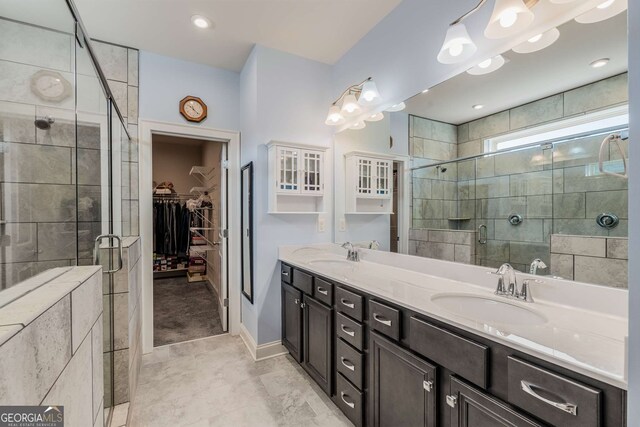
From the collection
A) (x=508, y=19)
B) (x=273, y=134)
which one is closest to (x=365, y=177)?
(x=273, y=134)

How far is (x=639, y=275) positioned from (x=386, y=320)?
959 mm

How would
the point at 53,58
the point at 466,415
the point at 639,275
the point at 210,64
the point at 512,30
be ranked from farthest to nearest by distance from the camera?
1. the point at 210,64
2. the point at 512,30
3. the point at 53,58
4. the point at 466,415
5. the point at 639,275

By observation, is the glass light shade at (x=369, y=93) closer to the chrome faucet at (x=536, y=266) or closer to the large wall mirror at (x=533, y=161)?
the large wall mirror at (x=533, y=161)

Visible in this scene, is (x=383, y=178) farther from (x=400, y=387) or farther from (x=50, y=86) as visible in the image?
(x=50, y=86)

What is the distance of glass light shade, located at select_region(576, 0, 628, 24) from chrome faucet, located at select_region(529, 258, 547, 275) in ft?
3.37

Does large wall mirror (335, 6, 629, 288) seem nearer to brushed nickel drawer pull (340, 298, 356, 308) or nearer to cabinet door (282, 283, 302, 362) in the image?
brushed nickel drawer pull (340, 298, 356, 308)

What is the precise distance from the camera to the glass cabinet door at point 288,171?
251 cm

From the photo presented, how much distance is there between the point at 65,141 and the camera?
1316mm

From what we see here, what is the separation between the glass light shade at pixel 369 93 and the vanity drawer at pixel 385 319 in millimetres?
1618

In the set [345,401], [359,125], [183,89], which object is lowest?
[345,401]

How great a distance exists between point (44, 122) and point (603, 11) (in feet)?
7.68

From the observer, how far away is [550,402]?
2.67 feet

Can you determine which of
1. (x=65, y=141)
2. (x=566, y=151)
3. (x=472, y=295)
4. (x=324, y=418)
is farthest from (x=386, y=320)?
(x=65, y=141)

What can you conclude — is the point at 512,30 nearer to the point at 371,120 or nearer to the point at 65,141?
the point at 371,120
